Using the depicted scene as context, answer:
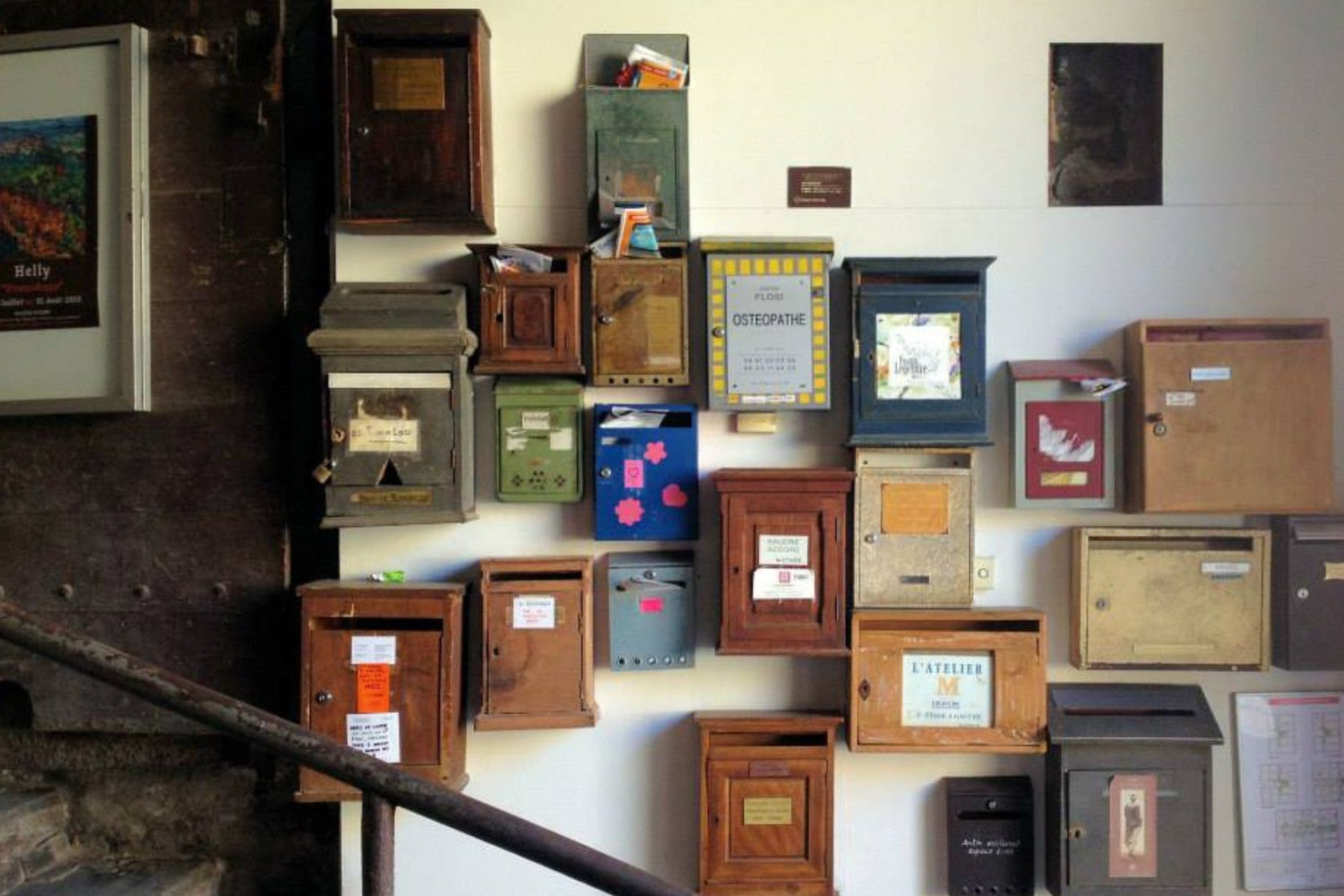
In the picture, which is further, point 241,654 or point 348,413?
point 241,654

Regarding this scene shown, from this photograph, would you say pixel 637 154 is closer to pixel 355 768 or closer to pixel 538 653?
pixel 538 653

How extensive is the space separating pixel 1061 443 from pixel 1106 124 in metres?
0.85

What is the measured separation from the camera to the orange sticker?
2.11 metres

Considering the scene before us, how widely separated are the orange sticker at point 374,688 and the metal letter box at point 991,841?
1.46m

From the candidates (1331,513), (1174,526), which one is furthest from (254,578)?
(1331,513)

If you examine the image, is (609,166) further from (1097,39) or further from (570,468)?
(1097,39)

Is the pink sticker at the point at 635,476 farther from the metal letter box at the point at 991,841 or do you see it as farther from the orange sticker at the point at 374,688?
the metal letter box at the point at 991,841

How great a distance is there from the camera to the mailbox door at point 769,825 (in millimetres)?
2156

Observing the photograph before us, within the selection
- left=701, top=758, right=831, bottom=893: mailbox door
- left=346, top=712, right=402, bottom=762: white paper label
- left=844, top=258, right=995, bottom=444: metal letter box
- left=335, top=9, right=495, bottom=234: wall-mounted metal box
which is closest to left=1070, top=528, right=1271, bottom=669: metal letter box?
left=844, top=258, right=995, bottom=444: metal letter box

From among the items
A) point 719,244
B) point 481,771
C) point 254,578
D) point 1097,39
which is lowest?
point 481,771

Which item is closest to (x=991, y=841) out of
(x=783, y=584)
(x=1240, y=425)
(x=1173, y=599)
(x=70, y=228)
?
(x=1173, y=599)

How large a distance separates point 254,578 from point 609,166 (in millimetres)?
1407

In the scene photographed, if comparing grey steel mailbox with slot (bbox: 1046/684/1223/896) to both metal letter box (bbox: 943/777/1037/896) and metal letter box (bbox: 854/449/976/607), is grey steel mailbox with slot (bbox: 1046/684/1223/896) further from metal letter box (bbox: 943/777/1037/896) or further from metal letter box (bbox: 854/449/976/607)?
metal letter box (bbox: 854/449/976/607)

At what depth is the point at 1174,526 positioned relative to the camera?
229 centimetres
